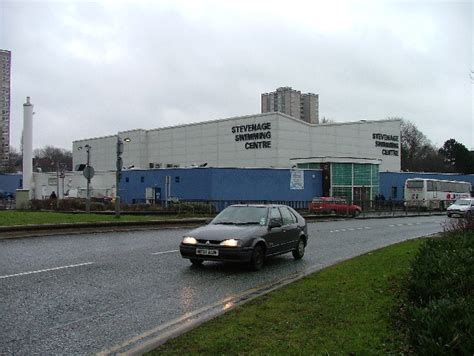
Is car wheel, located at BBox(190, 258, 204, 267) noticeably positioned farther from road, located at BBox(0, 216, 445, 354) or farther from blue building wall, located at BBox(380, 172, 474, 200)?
blue building wall, located at BBox(380, 172, 474, 200)

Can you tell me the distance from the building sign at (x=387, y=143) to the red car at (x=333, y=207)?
33.2 m

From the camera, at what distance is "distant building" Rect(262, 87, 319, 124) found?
89.4 metres

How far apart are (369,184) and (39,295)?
147ft

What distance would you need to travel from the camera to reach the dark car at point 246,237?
34.0 ft

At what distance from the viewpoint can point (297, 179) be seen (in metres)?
46.5

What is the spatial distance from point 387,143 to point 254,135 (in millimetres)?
19998

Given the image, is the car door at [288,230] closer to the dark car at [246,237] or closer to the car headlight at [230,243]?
the dark car at [246,237]

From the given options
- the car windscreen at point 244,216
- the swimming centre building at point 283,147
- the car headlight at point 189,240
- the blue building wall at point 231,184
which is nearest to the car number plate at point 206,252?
the car headlight at point 189,240

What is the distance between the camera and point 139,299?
7613 mm

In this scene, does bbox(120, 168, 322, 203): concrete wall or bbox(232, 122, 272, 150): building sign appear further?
bbox(232, 122, 272, 150): building sign

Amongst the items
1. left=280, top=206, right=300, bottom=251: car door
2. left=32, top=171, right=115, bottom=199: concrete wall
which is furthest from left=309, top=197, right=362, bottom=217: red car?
left=32, top=171, right=115, bottom=199: concrete wall

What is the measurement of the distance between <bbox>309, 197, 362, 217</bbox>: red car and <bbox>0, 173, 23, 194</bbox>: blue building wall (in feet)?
157

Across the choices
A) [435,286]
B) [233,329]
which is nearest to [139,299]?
[233,329]

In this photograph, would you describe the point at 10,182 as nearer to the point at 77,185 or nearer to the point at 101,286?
the point at 77,185
